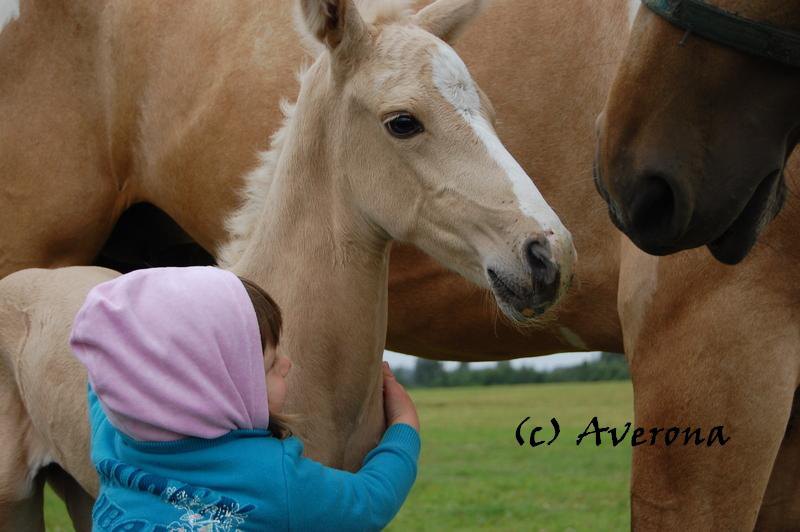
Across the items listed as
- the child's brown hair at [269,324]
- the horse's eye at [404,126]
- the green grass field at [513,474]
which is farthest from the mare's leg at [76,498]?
the green grass field at [513,474]

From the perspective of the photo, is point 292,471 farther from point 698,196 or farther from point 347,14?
point 347,14

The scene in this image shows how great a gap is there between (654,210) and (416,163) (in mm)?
614

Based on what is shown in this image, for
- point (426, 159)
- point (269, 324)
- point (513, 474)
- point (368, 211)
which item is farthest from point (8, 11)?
point (513, 474)

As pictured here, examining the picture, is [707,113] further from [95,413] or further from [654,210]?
[95,413]

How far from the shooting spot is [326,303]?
105 inches

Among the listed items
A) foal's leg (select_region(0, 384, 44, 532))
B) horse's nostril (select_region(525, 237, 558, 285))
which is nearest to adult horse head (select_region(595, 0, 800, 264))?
horse's nostril (select_region(525, 237, 558, 285))

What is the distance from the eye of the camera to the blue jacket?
6.84 feet

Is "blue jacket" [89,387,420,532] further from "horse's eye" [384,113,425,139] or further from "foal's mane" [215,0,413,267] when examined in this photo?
"foal's mane" [215,0,413,267]

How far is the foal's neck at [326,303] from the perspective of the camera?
2623mm

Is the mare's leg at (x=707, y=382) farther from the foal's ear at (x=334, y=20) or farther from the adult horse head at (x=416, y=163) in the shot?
the foal's ear at (x=334, y=20)

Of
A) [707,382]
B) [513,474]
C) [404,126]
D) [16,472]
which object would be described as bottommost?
[513,474]

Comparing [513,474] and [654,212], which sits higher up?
[654,212]

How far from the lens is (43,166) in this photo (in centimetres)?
410

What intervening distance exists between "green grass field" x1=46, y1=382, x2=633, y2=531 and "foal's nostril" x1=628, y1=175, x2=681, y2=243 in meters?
5.20
